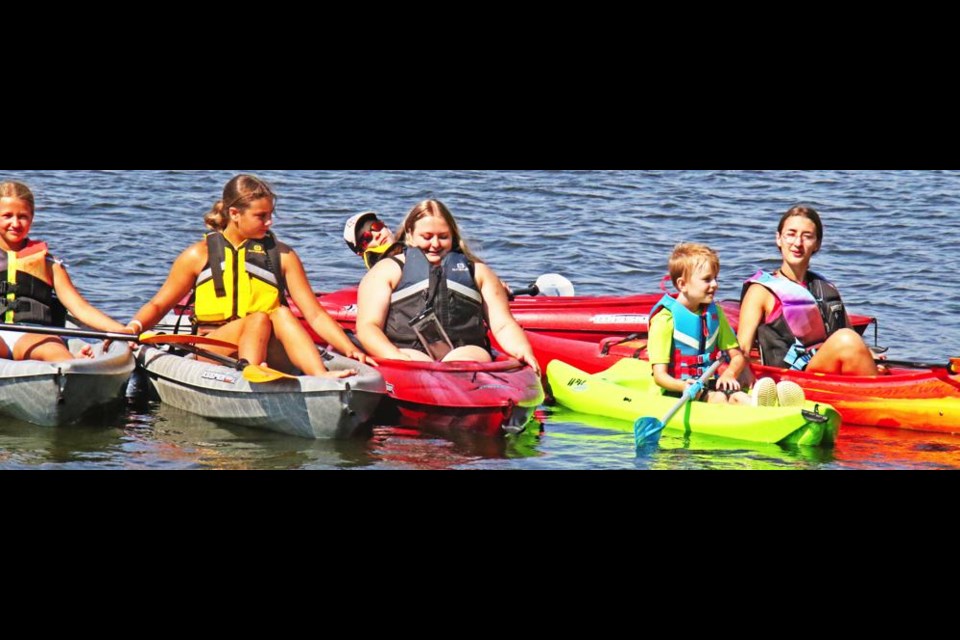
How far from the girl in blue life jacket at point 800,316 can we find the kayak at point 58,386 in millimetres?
2788

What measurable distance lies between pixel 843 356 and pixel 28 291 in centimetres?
359

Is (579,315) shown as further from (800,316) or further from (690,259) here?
(690,259)

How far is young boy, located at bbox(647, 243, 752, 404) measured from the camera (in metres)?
5.97

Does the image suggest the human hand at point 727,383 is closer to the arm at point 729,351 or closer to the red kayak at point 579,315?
the arm at point 729,351

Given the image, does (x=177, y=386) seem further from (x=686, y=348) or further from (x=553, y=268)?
(x=553, y=268)

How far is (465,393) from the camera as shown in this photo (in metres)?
5.88

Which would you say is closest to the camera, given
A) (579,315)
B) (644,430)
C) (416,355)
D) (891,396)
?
(644,430)

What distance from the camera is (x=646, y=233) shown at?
11781 mm

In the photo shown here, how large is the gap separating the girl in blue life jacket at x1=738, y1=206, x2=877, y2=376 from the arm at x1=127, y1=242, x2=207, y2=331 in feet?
8.03

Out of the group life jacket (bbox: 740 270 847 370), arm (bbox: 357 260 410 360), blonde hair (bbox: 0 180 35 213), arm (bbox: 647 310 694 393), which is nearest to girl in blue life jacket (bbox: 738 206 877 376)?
life jacket (bbox: 740 270 847 370)

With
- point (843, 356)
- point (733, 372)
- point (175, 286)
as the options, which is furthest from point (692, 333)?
point (175, 286)

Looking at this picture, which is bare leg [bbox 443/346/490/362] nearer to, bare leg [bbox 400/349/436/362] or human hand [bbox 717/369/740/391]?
bare leg [bbox 400/349/436/362]

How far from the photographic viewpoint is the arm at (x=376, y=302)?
6.21m

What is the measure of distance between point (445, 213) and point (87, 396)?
169 cm
